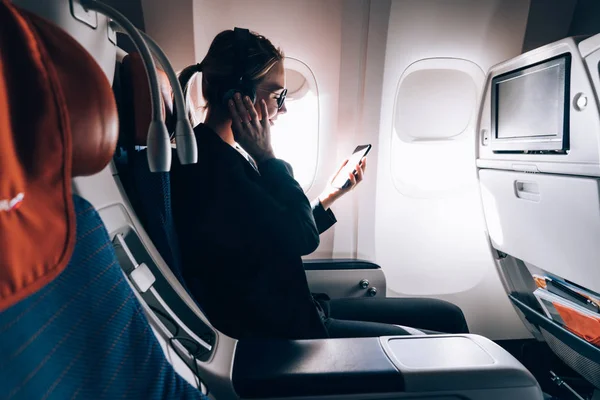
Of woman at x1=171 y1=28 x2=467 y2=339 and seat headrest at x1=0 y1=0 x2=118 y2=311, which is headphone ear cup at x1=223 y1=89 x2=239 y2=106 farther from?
seat headrest at x1=0 y1=0 x2=118 y2=311

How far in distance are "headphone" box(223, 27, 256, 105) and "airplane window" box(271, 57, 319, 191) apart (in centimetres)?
76

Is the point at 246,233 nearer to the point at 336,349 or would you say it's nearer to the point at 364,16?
the point at 336,349

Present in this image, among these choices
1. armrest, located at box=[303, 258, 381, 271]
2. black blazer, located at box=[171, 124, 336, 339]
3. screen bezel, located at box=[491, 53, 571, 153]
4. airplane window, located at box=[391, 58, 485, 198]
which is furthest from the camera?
airplane window, located at box=[391, 58, 485, 198]

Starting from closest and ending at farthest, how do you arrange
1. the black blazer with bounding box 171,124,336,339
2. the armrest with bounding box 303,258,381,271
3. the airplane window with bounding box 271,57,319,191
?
1. the black blazer with bounding box 171,124,336,339
2. the armrest with bounding box 303,258,381,271
3. the airplane window with bounding box 271,57,319,191

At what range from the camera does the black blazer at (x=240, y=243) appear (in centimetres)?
109

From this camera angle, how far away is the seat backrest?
2.77 ft

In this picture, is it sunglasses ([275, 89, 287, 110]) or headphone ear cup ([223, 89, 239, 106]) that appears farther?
sunglasses ([275, 89, 287, 110])

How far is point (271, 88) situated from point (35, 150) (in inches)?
39.9

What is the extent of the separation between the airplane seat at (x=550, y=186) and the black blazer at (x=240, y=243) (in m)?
0.91

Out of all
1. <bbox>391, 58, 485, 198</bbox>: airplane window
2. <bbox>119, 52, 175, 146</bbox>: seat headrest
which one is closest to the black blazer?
<bbox>119, 52, 175, 146</bbox>: seat headrest

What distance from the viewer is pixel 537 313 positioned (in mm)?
1769

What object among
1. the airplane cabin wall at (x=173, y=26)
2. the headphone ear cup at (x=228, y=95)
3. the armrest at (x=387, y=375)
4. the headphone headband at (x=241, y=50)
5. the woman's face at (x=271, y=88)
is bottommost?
the armrest at (x=387, y=375)

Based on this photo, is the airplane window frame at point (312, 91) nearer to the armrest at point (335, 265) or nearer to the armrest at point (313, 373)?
the armrest at point (335, 265)

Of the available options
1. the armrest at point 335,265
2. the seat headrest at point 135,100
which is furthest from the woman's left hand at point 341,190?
the seat headrest at point 135,100
